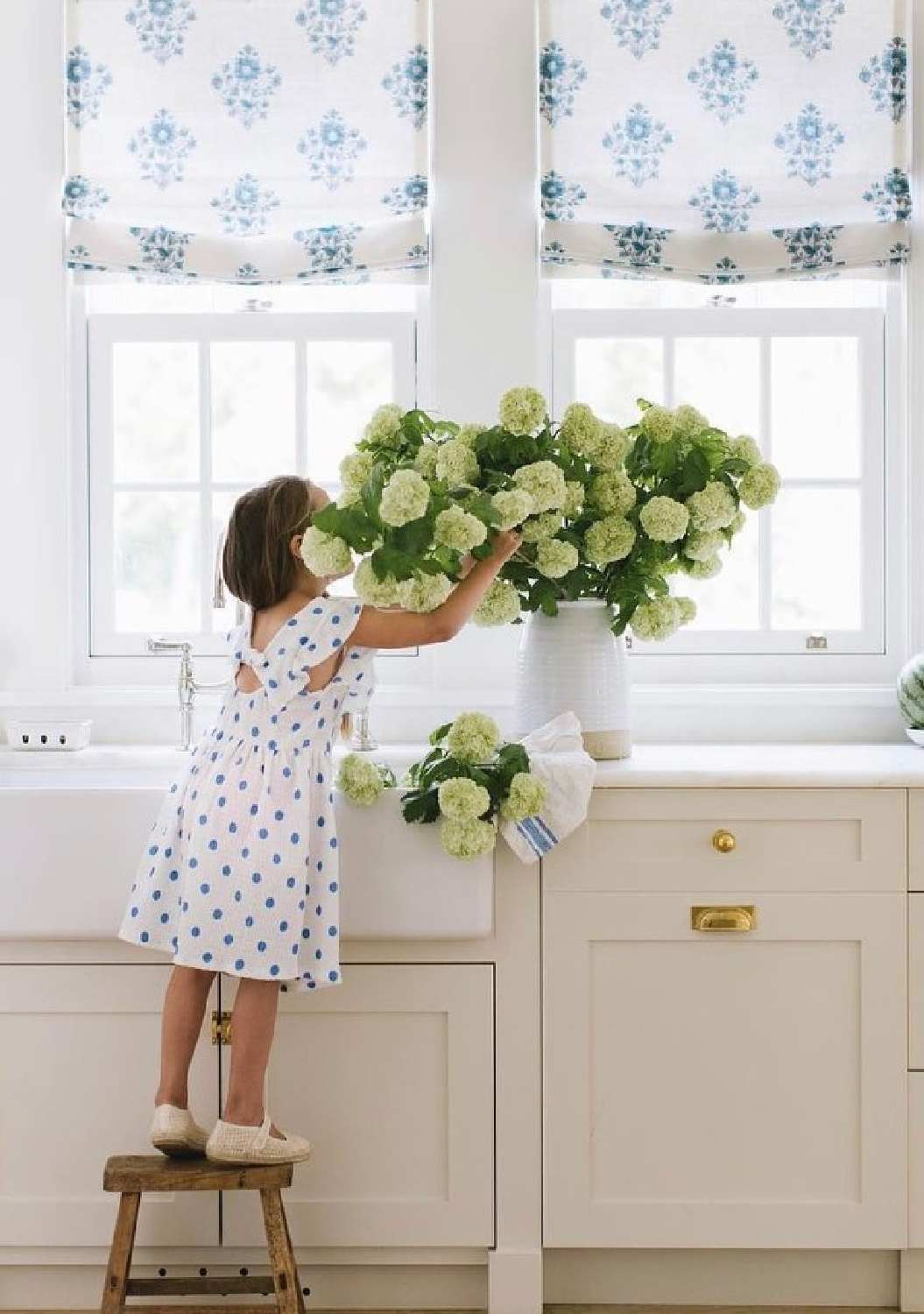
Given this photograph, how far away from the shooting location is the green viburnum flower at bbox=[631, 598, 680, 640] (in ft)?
7.45

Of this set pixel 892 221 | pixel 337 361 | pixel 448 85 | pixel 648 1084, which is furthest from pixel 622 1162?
pixel 448 85

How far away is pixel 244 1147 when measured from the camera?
1.96 metres

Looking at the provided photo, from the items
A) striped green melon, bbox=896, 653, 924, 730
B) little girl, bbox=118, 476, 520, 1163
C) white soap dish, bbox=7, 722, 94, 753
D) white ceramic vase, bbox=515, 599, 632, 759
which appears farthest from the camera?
white soap dish, bbox=7, 722, 94, 753

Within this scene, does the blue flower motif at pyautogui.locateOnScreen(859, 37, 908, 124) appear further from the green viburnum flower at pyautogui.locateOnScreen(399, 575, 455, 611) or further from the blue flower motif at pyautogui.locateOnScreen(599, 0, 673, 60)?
the green viburnum flower at pyautogui.locateOnScreen(399, 575, 455, 611)

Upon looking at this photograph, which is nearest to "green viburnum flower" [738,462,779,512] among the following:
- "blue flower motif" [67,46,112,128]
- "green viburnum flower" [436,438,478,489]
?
"green viburnum flower" [436,438,478,489]

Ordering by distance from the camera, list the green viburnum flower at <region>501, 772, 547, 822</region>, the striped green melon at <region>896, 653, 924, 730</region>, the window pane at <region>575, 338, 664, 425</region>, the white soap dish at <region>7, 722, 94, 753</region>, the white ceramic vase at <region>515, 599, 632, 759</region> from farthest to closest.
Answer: the window pane at <region>575, 338, 664, 425</region>
the white soap dish at <region>7, 722, 94, 753</region>
the striped green melon at <region>896, 653, 924, 730</region>
the white ceramic vase at <region>515, 599, 632, 759</region>
the green viburnum flower at <region>501, 772, 547, 822</region>

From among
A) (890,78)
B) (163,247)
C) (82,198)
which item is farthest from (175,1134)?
(890,78)

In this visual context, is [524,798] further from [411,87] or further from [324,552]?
[411,87]

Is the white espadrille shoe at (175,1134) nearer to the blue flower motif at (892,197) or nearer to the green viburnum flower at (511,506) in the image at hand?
the green viburnum flower at (511,506)

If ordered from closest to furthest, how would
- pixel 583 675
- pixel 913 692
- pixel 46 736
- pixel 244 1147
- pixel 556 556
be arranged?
1. pixel 244 1147
2. pixel 556 556
3. pixel 583 675
4. pixel 913 692
5. pixel 46 736

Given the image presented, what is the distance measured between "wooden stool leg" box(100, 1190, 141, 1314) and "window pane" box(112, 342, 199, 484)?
1.44 metres

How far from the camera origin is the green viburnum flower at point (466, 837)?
2062 mm

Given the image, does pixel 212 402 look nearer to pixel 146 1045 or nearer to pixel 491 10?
pixel 491 10

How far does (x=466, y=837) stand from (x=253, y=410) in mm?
1183
